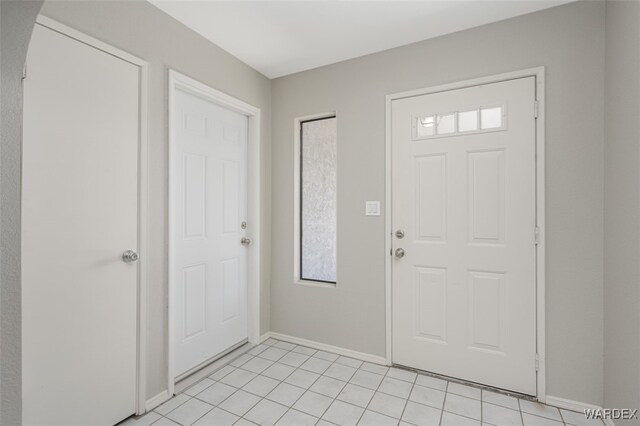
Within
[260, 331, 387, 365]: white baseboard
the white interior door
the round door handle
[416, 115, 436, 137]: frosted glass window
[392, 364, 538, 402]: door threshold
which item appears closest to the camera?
the white interior door

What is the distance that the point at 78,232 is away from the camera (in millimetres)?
1529

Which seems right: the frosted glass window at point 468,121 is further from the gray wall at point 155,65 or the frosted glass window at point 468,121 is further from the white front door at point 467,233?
the gray wall at point 155,65

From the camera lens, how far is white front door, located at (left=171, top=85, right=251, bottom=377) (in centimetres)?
216

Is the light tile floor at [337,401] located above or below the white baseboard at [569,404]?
below

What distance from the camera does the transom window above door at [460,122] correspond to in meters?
2.04

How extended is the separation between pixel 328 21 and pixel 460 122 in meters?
1.11

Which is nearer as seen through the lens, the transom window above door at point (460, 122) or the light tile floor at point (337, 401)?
the light tile floor at point (337, 401)

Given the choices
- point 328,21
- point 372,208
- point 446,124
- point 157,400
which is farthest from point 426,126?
point 157,400

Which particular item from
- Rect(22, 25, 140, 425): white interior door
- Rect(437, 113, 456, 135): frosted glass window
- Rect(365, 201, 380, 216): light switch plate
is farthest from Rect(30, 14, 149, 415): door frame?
Rect(437, 113, 456, 135): frosted glass window

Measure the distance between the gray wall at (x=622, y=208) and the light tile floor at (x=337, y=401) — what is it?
0.46 metres

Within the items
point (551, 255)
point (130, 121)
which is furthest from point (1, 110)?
point (551, 255)

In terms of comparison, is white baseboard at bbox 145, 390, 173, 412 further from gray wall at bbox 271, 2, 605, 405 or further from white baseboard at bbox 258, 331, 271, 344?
gray wall at bbox 271, 2, 605, 405

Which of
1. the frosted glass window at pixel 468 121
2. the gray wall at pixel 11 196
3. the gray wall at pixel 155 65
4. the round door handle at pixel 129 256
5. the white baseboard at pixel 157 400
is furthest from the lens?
the frosted glass window at pixel 468 121

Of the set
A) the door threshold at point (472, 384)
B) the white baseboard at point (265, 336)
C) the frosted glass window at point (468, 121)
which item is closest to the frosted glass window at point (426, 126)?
the frosted glass window at point (468, 121)
